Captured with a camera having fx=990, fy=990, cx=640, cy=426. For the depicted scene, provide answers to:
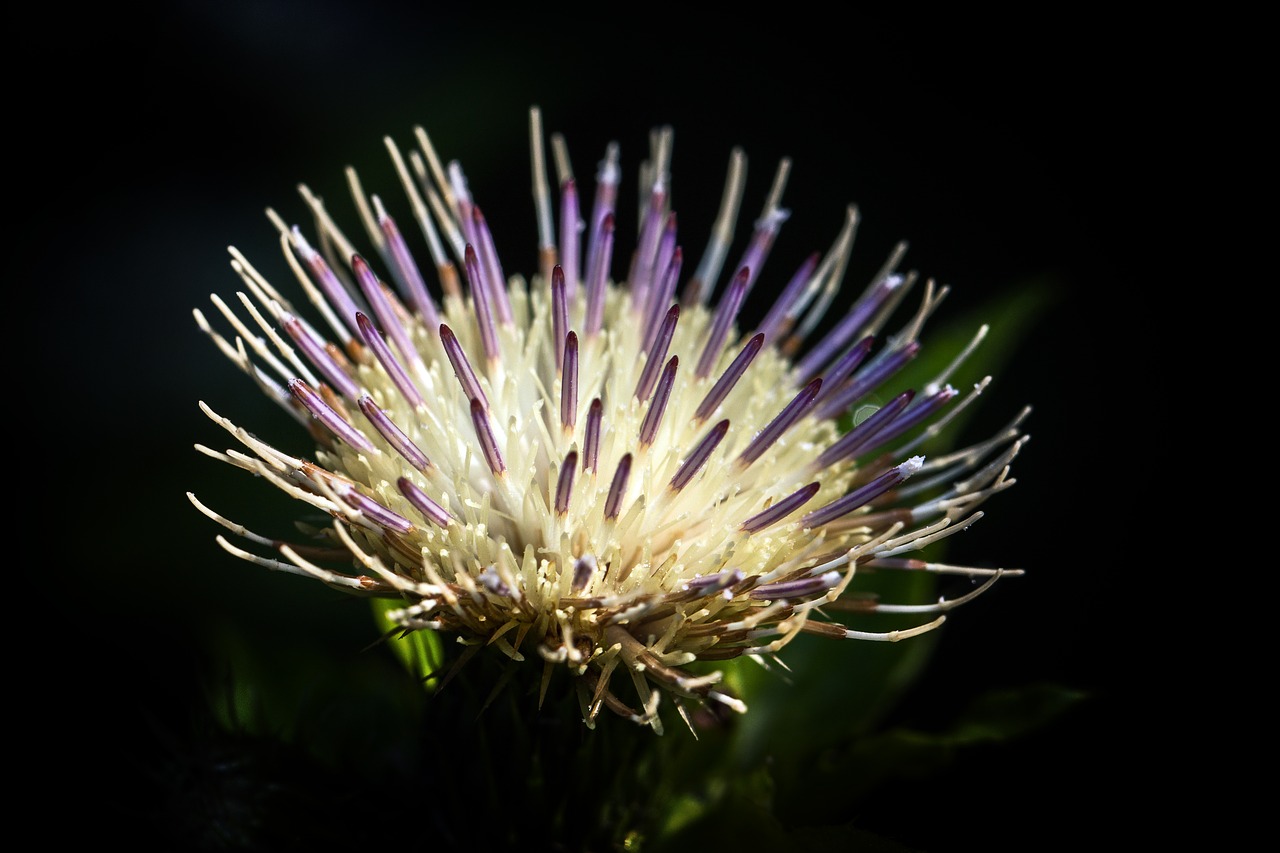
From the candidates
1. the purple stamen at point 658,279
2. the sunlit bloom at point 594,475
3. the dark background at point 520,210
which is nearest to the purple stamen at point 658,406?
the sunlit bloom at point 594,475

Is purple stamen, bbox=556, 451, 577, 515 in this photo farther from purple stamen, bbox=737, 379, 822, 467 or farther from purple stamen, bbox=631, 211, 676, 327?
purple stamen, bbox=631, 211, 676, 327

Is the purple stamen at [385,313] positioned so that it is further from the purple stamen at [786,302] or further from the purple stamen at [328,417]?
the purple stamen at [786,302]

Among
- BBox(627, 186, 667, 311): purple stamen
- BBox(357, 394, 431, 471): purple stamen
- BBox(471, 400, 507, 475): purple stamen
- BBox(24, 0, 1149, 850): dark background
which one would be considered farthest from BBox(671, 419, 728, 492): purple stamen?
BBox(24, 0, 1149, 850): dark background

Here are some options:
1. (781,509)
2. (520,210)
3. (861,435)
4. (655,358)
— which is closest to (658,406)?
(655,358)

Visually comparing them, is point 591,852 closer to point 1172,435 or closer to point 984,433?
point 984,433

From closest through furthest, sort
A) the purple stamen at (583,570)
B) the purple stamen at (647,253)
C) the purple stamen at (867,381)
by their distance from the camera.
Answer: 1. the purple stamen at (583,570)
2. the purple stamen at (867,381)
3. the purple stamen at (647,253)

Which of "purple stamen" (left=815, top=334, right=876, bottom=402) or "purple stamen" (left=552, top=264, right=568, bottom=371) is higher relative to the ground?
"purple stamen" (left=552, top=264, right=568, bottom=371)

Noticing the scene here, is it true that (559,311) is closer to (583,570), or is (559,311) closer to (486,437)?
(486,437)
